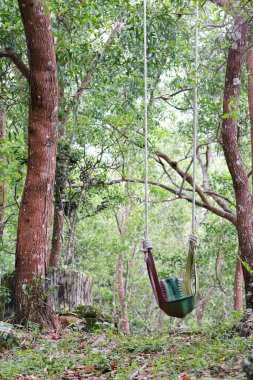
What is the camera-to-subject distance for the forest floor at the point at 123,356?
9.10 feet

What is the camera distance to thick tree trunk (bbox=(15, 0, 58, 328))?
14.7 ft

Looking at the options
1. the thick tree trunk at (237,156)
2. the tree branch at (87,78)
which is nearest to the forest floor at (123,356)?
the thick tree trunk at (237,156)

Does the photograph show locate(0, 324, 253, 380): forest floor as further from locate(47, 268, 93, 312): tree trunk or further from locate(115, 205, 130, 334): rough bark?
locate(115, 205, 130, 334): rough bark

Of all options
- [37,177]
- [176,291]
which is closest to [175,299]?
[176,291]

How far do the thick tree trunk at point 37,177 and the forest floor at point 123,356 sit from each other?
328 millimetres

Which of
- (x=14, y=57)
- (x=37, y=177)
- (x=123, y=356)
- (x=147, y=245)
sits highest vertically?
(x=14, y=57)

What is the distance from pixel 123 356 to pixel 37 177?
6.23ft

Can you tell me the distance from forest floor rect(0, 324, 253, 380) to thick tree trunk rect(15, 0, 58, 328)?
328mm

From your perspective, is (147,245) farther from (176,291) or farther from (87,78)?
(87,78)

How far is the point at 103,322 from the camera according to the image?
5.22 metres

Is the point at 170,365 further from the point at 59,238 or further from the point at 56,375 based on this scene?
the point at 59,238

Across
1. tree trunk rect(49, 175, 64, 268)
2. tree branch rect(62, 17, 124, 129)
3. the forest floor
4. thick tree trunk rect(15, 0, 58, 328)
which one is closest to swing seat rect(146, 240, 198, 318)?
the forest floor

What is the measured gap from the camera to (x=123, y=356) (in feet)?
11.1

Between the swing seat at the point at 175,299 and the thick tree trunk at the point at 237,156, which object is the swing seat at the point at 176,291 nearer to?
the swing seat at the point at 175,299
